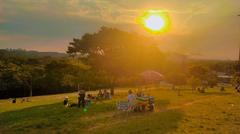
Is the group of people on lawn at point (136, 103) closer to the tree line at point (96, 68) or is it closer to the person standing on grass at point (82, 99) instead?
the person standing on grass at point (82, 99)

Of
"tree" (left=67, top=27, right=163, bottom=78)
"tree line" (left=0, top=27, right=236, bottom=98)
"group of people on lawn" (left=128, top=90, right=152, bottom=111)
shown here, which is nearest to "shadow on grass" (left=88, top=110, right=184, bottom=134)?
"group of people on lawn" (left=128, top=90, right=152, bottom=111)

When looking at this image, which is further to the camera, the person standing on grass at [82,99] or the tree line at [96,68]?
the tree line at [96,68]

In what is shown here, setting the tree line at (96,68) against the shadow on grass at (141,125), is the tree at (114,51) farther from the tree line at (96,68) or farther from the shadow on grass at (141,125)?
the shadow on grass at (141,125)

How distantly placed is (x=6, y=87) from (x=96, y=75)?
27.6 metres

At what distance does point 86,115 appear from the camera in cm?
2417

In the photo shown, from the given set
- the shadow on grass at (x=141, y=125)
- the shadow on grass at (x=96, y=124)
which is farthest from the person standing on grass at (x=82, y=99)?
the shadow on grass at (x=141, y=125)

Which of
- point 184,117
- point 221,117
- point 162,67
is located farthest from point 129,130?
point 162,67

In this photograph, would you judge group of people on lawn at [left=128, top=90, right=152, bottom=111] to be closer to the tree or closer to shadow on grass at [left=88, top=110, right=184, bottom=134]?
shadow on grass at [left=88, top=110, right=184, bottom=134]

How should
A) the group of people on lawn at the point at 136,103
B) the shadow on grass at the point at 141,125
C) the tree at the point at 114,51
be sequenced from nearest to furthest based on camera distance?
the shadow on grass at the point at 141,125, the group of people on lawn at the point at 136,103, the tree at the point at 114,51

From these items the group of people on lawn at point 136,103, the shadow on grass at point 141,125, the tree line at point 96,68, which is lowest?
the shadow on grass at point 141,125

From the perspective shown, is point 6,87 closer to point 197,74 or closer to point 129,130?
point 197,74

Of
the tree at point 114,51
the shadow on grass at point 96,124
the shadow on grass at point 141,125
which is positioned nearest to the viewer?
the shadow on grass at point 141,125

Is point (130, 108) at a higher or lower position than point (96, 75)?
lower

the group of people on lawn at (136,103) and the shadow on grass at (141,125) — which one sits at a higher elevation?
the group of people on lawn at (136,103)
